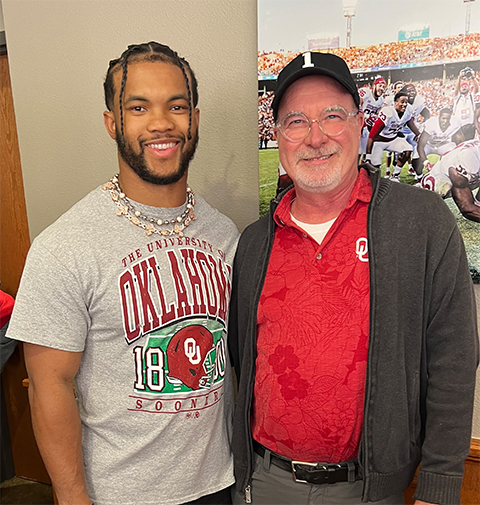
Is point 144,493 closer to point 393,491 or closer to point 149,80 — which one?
point 393,491

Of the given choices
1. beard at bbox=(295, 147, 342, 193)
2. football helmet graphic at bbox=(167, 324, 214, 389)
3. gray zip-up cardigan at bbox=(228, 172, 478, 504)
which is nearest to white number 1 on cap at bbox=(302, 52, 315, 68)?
beard at bbox=(295, 147, 342, 193)

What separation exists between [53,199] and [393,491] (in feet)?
5.76

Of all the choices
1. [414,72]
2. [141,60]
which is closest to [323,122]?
[414,72]

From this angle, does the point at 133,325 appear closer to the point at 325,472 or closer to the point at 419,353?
the point at 325,472

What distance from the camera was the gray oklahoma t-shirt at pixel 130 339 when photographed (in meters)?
1.18

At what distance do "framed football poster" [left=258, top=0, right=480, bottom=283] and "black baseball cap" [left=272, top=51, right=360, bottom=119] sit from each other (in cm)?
23

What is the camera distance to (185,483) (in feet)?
4.25

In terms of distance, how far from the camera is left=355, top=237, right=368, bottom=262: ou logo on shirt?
127 centimetres

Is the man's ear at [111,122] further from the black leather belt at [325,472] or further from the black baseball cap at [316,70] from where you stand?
the black leather belt at [325,472]

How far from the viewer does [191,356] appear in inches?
50.3

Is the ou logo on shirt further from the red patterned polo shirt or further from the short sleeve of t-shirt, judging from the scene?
the short sleeve of t-shirt

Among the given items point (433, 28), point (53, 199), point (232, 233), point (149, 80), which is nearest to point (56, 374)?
point (232, 233)

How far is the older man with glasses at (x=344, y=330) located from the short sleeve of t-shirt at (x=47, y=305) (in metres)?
0.50

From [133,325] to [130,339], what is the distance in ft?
0.13
